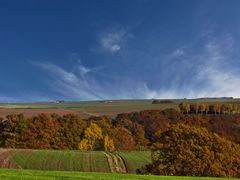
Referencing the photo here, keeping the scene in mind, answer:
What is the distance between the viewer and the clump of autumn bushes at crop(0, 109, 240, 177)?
66.8 metres

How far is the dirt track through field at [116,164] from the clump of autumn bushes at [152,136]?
544 centimetres

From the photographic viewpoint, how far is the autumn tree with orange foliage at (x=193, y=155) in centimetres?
6531

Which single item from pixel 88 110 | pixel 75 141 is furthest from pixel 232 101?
pixel 75 141

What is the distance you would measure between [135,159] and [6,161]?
22.5m

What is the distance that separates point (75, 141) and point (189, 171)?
6180 cm

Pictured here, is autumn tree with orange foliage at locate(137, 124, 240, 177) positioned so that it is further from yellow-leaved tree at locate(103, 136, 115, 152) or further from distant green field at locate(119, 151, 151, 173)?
yellow-leaved tree at locate(103, 136, 115, 152)

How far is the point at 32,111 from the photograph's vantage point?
13462 cm

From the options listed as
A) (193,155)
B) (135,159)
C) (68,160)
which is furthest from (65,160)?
(193,155)

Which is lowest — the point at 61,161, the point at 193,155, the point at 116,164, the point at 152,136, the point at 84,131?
the point at 116,164

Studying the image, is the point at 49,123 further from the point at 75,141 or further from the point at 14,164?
the point at 14,164

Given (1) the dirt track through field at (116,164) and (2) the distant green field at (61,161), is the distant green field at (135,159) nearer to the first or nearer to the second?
(1) the dirt track through field at (116,164)

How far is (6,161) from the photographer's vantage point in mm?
78500

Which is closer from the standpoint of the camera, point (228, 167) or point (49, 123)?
point (228, 167)

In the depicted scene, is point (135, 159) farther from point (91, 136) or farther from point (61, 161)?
point (91, 136)
